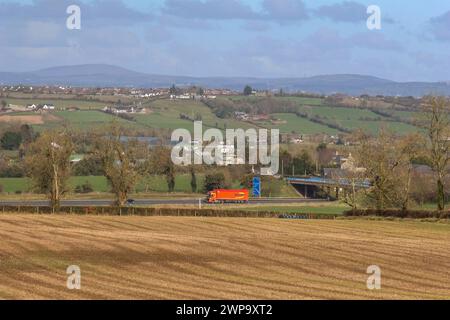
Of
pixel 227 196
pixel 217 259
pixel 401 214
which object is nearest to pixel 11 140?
pixel 227 196

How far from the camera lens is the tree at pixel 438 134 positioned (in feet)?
246

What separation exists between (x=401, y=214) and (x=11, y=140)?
82268 mm

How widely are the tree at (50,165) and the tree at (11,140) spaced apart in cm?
5137

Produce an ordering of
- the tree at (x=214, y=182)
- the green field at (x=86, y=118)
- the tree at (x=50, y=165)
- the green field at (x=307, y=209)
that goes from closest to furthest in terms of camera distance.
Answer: the green field at (x=307, y=209) < the tree at (x=50, y=165) < the tree at (x=214, y=182) < the green field at (x=86, y=118)

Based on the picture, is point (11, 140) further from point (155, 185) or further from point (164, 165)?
point (164, 165)

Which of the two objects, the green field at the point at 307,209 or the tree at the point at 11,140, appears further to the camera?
the tree at the point at 11,140

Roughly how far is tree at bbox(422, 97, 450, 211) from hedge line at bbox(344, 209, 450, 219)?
4.48 m

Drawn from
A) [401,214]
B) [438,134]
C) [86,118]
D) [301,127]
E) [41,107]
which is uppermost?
[41,107]

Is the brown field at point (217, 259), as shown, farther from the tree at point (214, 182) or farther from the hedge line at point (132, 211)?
the tree at point (214, 182)

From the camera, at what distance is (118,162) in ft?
289

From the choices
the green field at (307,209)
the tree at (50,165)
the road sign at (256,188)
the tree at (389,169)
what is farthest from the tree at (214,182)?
the tree at (389,169)

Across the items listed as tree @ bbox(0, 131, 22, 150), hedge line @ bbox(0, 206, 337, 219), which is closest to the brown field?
hedge line @ bbox(0, 206, 337, 219)

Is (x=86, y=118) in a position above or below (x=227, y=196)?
above
